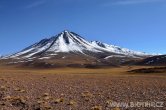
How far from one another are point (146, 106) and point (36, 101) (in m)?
7.28

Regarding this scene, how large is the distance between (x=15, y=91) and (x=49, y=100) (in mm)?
5904

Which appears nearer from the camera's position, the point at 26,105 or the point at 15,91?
the point at 26,105

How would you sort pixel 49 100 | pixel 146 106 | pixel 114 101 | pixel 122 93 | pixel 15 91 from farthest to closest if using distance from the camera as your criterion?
pixel 15 91, pixel 122 93, pixel 49 100, pixel 114 101, pixel 146 106

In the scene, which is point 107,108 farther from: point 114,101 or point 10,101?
point 10,101

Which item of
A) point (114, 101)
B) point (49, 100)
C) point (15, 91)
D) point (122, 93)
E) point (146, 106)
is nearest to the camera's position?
point (146, 106)

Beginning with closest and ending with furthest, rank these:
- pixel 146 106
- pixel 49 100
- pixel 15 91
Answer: pixel 146 106 < pixel 49 100 < pixel 15 91

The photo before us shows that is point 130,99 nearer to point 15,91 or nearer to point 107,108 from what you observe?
point 107,108

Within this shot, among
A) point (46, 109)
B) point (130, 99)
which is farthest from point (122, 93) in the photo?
point (46, 109)

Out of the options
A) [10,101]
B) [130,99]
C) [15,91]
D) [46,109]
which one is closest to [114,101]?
[130,99]

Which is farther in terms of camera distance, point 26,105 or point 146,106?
point 26,105

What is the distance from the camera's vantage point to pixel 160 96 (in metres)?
22.1

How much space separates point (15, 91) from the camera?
27.0m

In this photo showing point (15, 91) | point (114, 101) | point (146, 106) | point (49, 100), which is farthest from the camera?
point (15, 91)

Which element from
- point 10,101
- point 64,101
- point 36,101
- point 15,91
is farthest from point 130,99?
point 15,91
